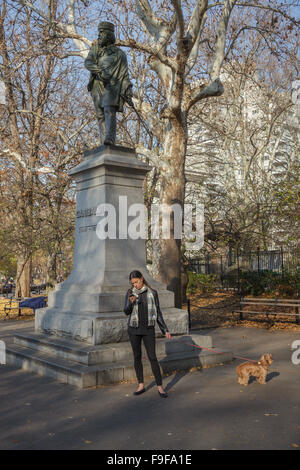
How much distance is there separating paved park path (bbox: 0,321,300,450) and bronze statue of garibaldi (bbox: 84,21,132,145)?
499 centimetres

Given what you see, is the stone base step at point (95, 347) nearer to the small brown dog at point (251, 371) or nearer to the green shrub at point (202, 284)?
the small brown dog at point (251, 371)

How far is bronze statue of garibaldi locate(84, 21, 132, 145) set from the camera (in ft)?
30.4

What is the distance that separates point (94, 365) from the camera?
7.11 meters

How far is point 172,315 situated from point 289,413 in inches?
142

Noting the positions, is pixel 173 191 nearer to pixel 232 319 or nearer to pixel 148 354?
pixel 232 319

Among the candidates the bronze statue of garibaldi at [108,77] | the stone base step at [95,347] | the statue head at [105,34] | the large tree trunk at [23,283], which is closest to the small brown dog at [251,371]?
the stone base step at [95,347]

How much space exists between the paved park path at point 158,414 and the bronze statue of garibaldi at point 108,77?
4988mm

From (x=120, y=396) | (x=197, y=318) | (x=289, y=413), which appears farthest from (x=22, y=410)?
(x=197, y=318)

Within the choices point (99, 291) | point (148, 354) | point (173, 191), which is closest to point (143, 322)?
point (148, 354)

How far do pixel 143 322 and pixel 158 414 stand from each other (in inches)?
50.1

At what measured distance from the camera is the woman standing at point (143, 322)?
6.23 metres

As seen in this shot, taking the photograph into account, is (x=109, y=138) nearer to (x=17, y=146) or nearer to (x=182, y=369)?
(x=182, y=369)

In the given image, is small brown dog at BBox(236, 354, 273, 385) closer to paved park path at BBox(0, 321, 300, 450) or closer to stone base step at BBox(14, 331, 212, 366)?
paved park path at BBox(0, 321, 300, 450)

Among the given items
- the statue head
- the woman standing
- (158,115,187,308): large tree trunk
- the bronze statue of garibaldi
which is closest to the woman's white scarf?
the woman standing
